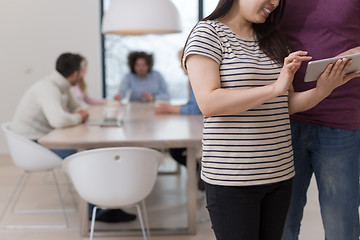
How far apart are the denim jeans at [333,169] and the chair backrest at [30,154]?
1.92 metres

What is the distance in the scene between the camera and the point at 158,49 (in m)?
6.37

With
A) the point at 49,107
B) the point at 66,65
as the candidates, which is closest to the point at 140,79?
the point at 66,65

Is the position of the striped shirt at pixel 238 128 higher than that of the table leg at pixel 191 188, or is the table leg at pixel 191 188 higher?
the striped shirt at pixel 238 128

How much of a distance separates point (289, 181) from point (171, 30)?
2496 mm

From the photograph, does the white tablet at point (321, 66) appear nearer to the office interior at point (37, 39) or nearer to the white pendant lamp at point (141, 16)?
the white pendant lamp at point (141, 16)

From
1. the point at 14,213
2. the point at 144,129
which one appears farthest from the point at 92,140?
the point at 14,213

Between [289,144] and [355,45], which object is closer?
[289,144]

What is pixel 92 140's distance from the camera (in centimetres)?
269

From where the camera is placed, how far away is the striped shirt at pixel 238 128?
4.49 ft

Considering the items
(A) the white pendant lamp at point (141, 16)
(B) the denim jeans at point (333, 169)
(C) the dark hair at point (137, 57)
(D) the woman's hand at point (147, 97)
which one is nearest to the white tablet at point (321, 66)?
(B) the denim jeans at point (333, 169)

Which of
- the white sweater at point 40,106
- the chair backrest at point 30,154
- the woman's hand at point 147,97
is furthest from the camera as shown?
the woman's hand at point 147,97

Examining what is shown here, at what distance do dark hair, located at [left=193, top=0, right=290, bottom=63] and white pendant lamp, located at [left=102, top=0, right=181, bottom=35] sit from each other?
82.1 inches

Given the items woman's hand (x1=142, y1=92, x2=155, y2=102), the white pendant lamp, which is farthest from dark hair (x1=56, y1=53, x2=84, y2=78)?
woman's hand (x1=142, y1=92, x2=155, y2=102)

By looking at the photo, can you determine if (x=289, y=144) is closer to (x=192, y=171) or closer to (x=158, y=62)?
(x=192, y=171)
